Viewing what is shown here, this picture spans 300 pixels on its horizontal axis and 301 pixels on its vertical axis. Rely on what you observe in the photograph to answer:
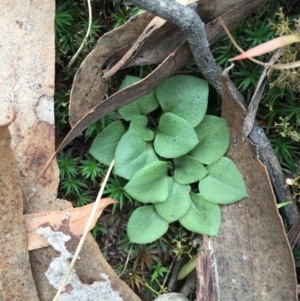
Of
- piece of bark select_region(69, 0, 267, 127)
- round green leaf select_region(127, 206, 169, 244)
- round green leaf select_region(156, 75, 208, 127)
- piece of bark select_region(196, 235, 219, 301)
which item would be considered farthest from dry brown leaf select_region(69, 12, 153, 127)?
piece of bark select_region(196, 235, 219, 301)

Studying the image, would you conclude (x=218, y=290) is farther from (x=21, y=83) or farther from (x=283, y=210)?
(x=21, y=83)

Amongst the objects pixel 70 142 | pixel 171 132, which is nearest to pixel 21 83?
pixel 70 142

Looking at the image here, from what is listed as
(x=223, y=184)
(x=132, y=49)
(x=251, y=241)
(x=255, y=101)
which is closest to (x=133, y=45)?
→ (x=132, y=49)

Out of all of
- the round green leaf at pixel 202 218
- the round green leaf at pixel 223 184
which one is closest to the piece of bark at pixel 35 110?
the round green leaf at pixel 202 218

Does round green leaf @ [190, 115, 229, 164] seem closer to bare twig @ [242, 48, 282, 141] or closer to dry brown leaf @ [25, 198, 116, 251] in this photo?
bare twig @ [242, 48, 282, 141]

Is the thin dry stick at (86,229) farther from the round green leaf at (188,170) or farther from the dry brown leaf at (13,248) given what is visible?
the round green leaf at (188,170)

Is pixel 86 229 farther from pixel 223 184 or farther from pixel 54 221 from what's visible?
pixel 223 184
